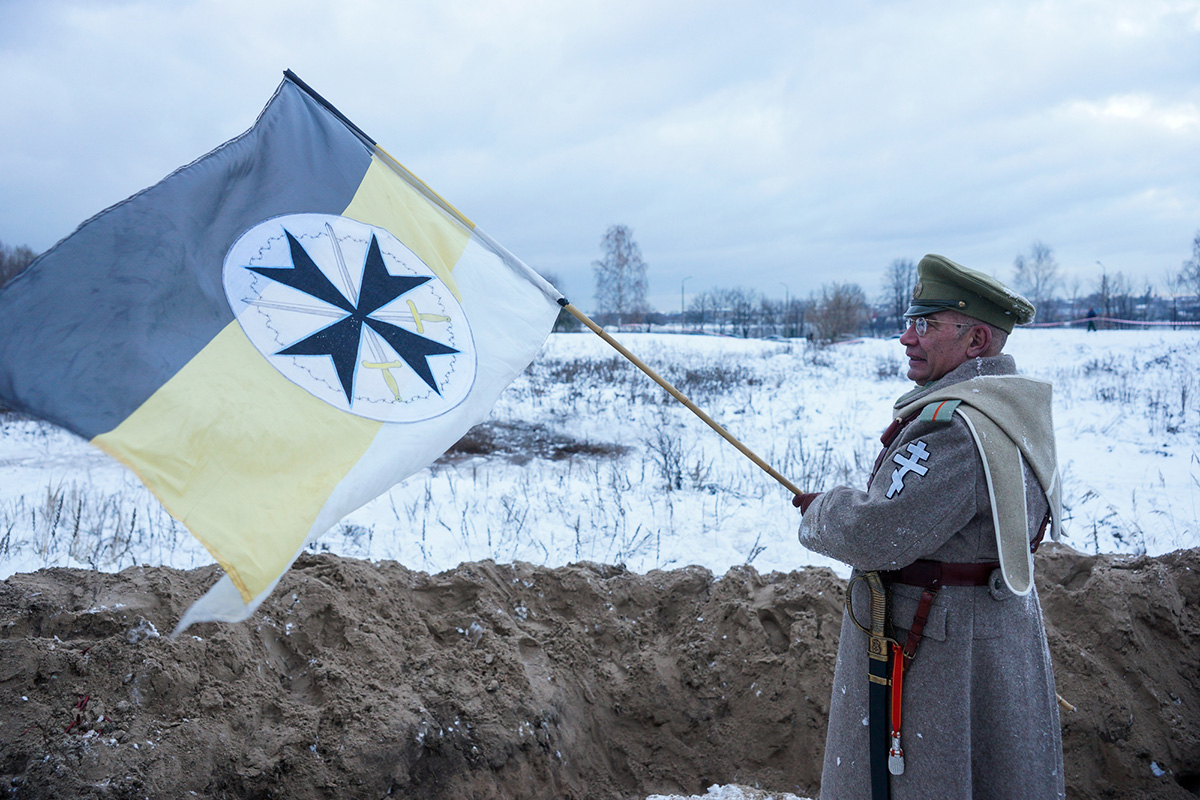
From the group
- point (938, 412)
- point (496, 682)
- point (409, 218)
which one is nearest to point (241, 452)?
point (409, 218)

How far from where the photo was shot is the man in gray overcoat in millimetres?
1771

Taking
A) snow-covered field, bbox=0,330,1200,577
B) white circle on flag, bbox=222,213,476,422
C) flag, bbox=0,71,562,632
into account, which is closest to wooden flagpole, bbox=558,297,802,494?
flag, bbox=0,71,562,632

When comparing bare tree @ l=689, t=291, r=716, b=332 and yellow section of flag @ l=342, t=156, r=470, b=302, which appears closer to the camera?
yellow section of flag @ l=342, t=156, r=470, b=302

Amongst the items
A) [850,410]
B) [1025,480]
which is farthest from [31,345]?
[850,410]

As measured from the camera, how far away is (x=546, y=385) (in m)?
14.7

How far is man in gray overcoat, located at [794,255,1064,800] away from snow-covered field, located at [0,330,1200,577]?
3100mm

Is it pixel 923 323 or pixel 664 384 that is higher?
pixel 923 323

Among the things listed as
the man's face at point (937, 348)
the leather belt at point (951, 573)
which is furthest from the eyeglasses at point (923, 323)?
the leather belt at point (951, 573)

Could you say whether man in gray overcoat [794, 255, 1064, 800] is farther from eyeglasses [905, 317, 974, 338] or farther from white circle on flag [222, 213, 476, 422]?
white circle on flag [222, 213, 476, 422]

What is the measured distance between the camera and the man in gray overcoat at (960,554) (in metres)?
1.77

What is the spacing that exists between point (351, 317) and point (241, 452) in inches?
25.1

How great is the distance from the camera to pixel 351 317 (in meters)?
2.51

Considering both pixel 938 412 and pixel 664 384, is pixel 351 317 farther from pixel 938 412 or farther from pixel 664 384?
pixel 938 412

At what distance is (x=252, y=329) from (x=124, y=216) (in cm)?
56
